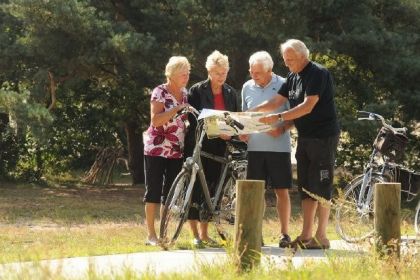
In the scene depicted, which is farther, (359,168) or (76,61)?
(359,168)

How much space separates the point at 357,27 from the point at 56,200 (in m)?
7.32

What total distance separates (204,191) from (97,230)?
166 inches

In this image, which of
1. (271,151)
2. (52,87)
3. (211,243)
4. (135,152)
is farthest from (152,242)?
(135,152)

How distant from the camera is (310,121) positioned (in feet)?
25.8

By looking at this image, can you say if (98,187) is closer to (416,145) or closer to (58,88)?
(58,88)

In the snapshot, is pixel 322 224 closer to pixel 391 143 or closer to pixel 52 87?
pixel 391 143

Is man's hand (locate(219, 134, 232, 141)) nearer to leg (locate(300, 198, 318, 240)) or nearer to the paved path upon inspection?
leg (locate(300, 198, 318, 240))

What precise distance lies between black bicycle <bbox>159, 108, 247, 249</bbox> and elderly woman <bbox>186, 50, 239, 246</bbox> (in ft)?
0.26

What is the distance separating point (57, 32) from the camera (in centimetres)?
1688

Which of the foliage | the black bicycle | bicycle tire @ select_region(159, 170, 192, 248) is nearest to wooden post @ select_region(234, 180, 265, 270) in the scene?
the black bicycle

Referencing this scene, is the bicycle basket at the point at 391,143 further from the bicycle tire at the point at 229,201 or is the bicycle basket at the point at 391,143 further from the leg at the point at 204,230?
the leg at the point at 204,230

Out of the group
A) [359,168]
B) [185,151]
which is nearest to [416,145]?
[359,168]

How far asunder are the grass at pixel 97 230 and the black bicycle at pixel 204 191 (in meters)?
Result: 0.29

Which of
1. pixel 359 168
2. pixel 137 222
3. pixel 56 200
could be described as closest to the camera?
pixel 137 222
